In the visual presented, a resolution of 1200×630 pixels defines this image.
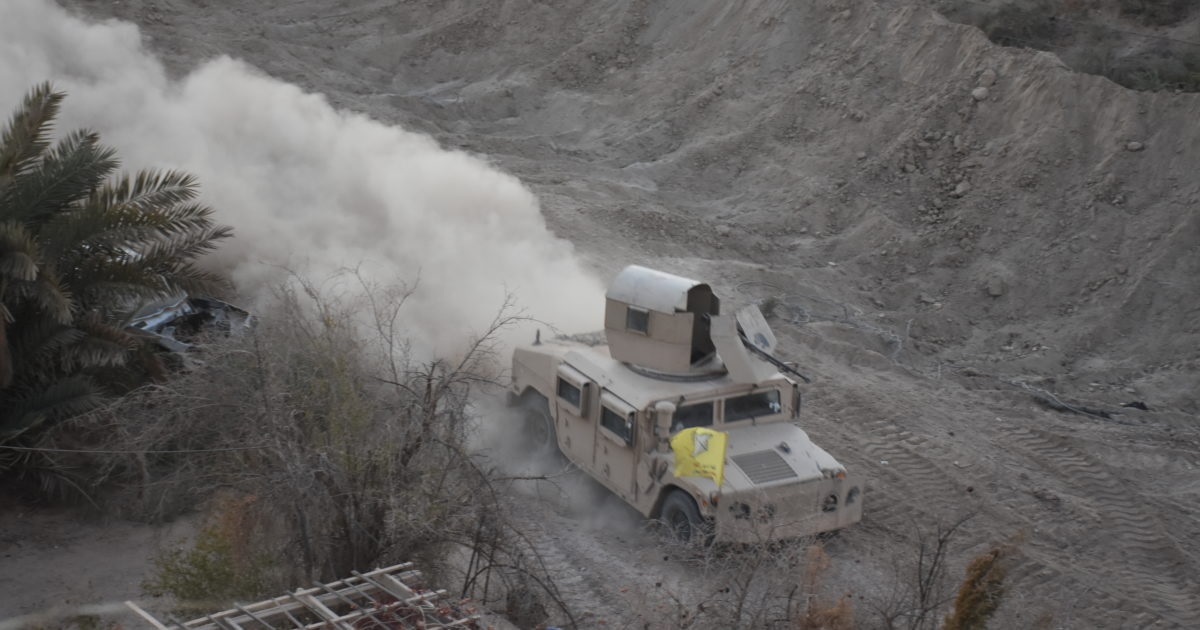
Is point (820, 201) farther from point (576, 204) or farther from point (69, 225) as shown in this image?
point (69, 225)

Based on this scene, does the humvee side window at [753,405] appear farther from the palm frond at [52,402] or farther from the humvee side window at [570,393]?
the palm frond at [52,402]

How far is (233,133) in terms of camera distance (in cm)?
1922

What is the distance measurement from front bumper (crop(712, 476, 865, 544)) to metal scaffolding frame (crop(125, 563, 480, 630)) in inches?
110

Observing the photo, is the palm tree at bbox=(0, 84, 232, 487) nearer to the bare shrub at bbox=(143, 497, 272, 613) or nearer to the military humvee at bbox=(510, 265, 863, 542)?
the bare shrub at bbox=(143, 497, 272, 613)

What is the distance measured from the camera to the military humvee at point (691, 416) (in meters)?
10.1

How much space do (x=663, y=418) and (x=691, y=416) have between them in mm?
365

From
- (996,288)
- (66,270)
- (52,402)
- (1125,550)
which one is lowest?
(1125,550)

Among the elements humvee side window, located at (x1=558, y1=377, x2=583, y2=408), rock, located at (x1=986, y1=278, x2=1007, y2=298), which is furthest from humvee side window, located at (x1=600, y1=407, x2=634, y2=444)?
rock, located at (x1=986, y1=278, x2=1007, y2=298)

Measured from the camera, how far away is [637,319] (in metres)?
10.9

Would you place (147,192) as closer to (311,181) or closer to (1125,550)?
(311,181)

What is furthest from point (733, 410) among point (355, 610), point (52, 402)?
point (52, 402)

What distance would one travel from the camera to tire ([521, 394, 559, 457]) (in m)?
12.0

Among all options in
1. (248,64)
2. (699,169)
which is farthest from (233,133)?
(699,169)

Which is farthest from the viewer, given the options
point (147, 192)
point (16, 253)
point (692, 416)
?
point (147, 192)
